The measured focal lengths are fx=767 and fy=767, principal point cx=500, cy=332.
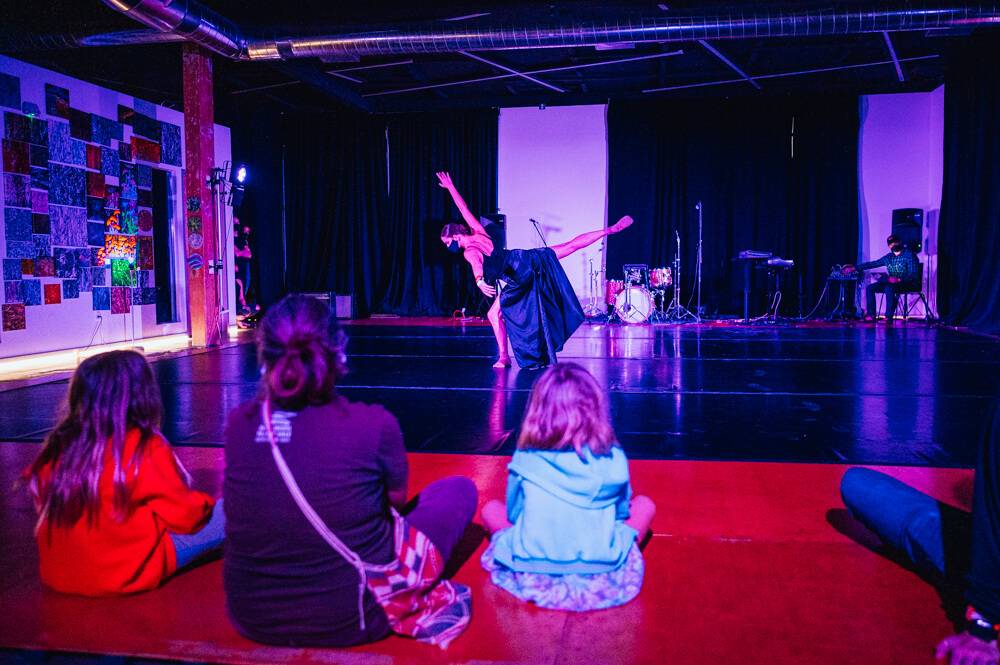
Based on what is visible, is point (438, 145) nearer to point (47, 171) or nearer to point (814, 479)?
point (47, 171)

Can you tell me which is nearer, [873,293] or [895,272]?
[895,272]

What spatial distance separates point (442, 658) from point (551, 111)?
11510 mm

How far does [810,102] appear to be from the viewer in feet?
38.2

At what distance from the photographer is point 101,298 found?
9367mm

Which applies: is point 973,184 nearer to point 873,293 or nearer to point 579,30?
point 873,293

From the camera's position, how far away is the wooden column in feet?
27.4

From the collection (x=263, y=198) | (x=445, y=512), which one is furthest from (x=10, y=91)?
(x=445, y=512)

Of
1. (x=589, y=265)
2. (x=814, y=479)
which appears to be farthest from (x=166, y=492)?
(x=589, y=265)

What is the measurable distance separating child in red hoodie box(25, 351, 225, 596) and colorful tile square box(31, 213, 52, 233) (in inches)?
296

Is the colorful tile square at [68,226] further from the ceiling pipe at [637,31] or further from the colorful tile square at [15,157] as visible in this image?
the ceiling pipe at [637,31]

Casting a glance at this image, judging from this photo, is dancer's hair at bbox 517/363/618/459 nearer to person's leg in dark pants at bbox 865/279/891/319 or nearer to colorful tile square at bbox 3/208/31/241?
colorful tile square at bbox 3/208/31/241

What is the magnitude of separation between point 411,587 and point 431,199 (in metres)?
11.4

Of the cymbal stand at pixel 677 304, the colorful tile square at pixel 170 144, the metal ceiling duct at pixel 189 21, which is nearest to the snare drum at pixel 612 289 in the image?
the cymbal stand at pixel 677 304

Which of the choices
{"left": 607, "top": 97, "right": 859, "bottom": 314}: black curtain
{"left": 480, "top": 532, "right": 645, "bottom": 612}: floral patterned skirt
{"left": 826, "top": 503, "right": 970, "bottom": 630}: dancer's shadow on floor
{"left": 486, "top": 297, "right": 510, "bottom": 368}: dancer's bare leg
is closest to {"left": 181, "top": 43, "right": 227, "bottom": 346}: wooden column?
{"left": 486, "top": 297, "right": 510, "bottom": 368}: dancer's bare leg
